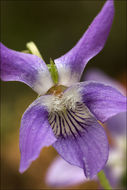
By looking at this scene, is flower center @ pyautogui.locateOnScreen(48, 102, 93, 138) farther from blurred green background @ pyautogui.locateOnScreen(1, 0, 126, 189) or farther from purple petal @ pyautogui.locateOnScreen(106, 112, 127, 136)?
blurred green background @ pyautogui.locateOnScreen(1, 0, 126, 189)

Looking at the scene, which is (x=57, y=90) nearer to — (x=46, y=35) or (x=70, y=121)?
(x=70, y=121)

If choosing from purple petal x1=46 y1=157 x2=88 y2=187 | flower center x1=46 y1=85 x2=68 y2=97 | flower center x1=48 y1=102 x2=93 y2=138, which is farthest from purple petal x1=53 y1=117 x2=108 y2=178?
purple petal x1=46 y1=157 x2=88 y2=187

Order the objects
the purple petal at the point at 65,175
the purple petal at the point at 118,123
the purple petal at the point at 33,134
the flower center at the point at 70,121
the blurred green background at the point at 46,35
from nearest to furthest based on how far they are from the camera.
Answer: the purple petal at the point at 33,134, the flower center at the point at 70,121, the purple petal at the point at 65,175, the purple petal at the point at 118,123, the blurred green background at the point at 46,35

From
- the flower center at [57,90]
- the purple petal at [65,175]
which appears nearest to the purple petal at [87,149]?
the flower center at [57,90]

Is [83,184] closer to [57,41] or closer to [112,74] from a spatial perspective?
[112,74]

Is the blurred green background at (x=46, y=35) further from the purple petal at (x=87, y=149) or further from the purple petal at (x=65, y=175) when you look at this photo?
the purple petal at (x=87, y=149)

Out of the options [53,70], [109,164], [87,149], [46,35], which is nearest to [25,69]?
[53,70]
